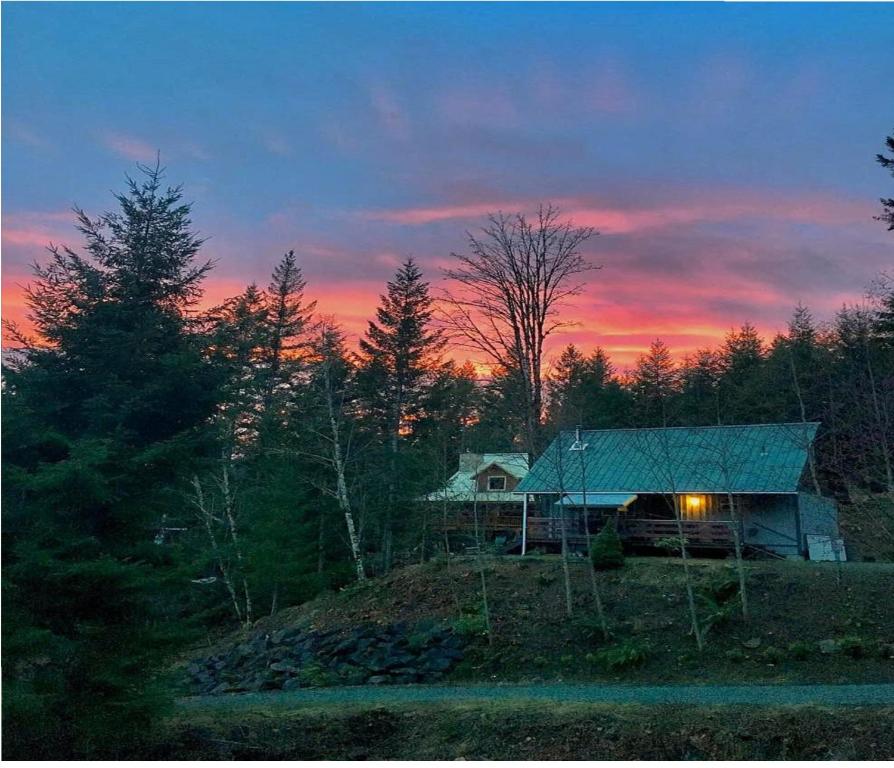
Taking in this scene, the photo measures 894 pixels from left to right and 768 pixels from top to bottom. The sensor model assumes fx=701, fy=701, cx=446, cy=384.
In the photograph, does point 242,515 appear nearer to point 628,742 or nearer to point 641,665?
point 641,665

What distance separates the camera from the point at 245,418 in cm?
2395

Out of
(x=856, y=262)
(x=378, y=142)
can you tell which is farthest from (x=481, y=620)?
(x=856, y=262)

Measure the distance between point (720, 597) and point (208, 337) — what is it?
11383 millimetres

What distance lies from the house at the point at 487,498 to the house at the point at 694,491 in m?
1.72

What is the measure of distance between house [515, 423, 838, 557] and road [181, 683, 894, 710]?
302 inches

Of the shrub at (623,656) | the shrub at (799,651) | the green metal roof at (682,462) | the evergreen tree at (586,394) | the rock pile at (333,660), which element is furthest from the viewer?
the evergreen tree at (586,394)

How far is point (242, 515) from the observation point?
73.5 feet

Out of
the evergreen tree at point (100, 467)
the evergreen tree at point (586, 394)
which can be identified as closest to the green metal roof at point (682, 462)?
the evergreen tree at point (586, 394)

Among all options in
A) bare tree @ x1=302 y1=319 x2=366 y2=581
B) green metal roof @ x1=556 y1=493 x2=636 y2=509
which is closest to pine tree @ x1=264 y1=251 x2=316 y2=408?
bare tree @ x1=302 y1=319 x2=366 y2=581

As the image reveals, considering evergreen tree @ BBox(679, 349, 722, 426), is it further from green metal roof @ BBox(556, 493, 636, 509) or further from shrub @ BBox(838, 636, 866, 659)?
shrub @ BBox(838, 636, 866, 659)

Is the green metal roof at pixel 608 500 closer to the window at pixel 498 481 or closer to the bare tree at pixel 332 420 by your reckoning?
the bare tree at pixel 332 420

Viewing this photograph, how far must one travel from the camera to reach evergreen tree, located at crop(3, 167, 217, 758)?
21.6 ft

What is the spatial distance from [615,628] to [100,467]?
10.2m

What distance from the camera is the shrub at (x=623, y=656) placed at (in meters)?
12.1
